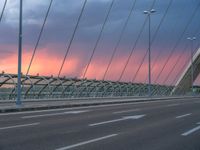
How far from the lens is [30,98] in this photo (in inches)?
1238

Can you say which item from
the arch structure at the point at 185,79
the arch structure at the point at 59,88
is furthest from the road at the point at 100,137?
the arch structure at the point at 185,79

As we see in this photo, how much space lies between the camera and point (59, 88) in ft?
113

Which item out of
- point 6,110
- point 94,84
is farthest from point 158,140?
Answer: point 94,84

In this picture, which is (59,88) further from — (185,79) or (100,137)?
(185,79)

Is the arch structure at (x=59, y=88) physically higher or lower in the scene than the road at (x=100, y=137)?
higher

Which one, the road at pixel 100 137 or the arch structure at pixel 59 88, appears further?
the arch structure at pixel 59 88

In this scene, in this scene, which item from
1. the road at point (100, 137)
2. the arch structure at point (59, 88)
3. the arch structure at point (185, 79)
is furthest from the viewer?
the arch structure at point (185, 79)

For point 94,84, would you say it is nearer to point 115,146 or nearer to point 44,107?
point 44,107

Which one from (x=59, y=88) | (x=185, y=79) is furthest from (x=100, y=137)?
(x=185, y=79)

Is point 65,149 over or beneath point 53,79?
beneath

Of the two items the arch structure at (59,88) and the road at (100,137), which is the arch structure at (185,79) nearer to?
the arch structure at (59,88)

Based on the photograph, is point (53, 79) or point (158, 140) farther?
point (53, 79)

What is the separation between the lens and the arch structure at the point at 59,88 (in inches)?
1136

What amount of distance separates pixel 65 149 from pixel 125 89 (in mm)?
40761
